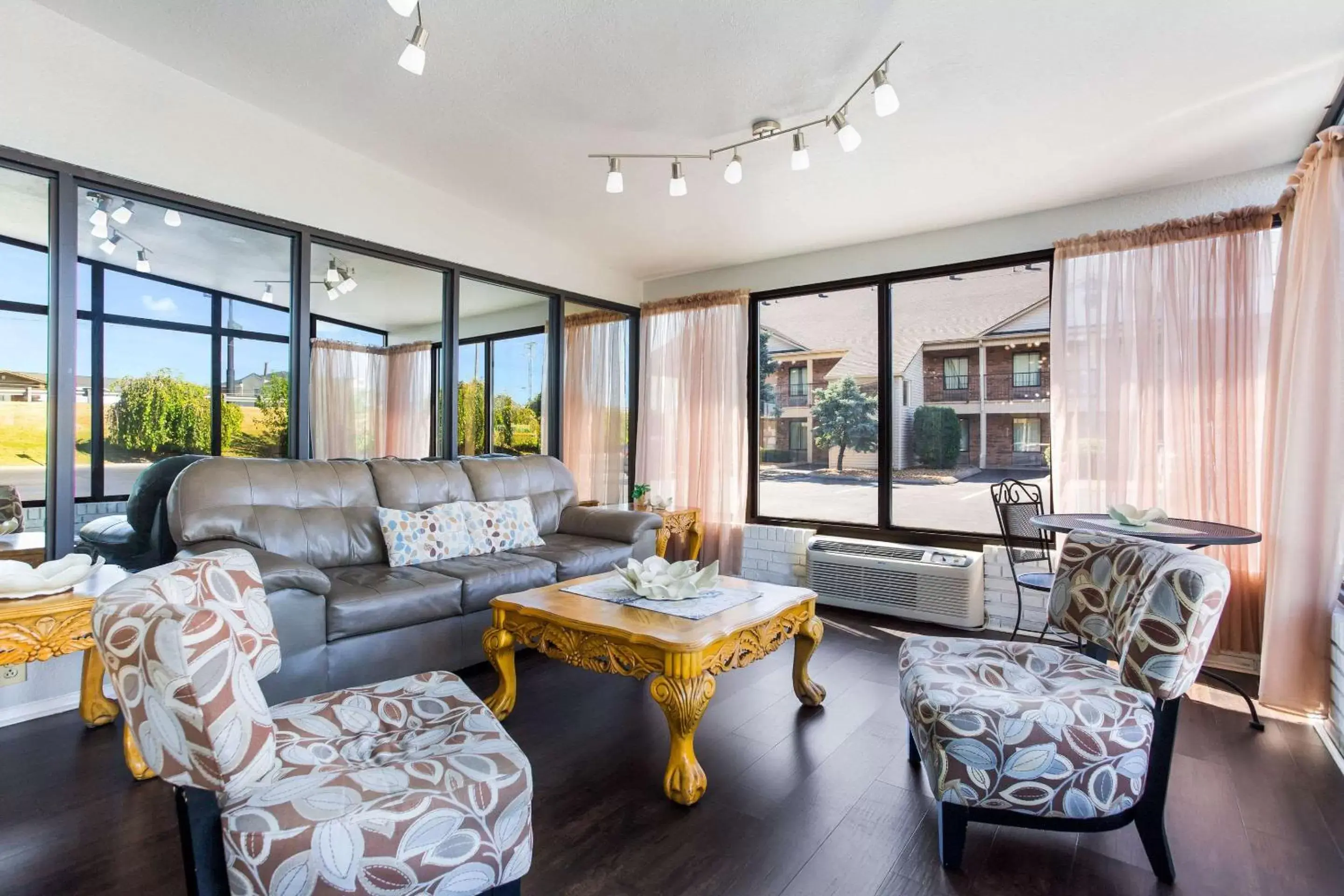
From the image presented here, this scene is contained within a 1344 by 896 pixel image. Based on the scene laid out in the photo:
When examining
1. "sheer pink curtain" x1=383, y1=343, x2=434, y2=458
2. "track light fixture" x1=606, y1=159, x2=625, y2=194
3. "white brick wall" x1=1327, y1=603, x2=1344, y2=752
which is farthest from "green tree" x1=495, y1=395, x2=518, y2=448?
"white brick wall" x1=1327, y1=603, x2=1344, y2=752

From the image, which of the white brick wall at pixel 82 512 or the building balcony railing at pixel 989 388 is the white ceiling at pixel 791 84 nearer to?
the building balcony railing at pixel 989 388

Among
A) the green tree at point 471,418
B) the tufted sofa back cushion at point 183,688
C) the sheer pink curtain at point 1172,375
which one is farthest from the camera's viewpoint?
the green tree at point 471,418

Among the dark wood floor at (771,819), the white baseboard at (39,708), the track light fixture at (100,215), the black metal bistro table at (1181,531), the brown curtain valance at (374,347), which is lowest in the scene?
the dark wood floor at (771,819)

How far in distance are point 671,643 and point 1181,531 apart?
2.28 metres

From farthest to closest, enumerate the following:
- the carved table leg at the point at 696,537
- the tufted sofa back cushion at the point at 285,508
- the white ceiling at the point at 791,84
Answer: the carved table leg at the point at 696,537 → the tufted sofa back cushion at the point at 285,508 → the white ceiling at the point at 791,84

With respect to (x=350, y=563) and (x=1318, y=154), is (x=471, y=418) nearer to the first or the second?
(x=350, y=563)

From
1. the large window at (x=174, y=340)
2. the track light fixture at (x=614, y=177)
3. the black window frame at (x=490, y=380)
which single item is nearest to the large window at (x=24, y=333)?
the large window at (x=174, y=340)

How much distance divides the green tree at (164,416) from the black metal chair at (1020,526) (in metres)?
4.06

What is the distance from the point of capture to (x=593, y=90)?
9.04 ft

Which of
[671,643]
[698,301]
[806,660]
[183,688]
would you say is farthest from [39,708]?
[698,301]

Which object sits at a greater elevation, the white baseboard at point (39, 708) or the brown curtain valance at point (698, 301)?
the brown curtain valance at point (698, 301)

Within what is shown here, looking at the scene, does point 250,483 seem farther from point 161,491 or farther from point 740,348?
point 740,348

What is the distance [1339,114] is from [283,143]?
183 inches

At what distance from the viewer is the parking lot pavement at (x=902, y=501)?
424 centimetres
